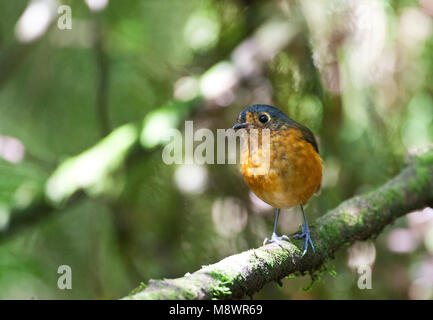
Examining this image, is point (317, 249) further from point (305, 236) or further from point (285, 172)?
point (285, 172)

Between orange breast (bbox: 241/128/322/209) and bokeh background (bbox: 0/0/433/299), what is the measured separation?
1114mm

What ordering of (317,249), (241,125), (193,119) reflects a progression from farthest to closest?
(193,119), (241,125), (317,249)

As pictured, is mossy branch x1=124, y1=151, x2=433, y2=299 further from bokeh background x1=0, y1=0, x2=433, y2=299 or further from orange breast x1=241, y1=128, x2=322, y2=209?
bokeh background x1=0, y1=0, x2=433, y2=299

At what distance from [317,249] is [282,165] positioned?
0.47 meters

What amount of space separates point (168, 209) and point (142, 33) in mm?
1631

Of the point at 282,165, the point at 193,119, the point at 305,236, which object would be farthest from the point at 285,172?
the point at 193,119

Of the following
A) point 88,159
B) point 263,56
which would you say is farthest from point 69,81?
point 263,56

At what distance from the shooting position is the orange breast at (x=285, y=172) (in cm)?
267

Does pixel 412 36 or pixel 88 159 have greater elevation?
pixel 412 36

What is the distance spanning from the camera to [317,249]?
268 centimetres

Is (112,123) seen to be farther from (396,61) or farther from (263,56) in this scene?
(396,61)

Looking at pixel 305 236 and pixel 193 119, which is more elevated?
pixel 193 119

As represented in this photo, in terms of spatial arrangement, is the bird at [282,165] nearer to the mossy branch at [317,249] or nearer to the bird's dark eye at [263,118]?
the bird's dark eye at [263,118]

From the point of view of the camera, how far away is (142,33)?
4.68 metres
